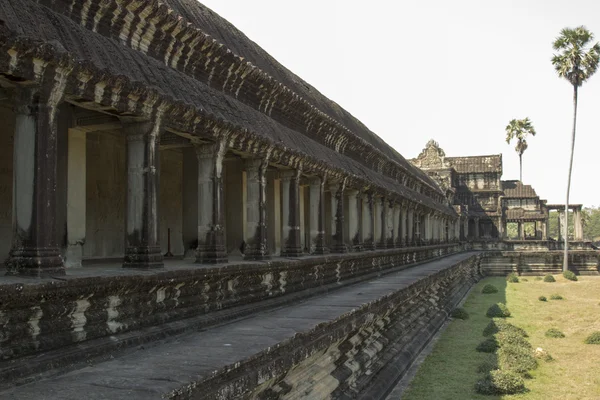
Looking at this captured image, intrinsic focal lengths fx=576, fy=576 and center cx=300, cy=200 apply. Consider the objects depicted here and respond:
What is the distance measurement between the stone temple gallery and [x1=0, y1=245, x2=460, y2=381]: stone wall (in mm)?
19

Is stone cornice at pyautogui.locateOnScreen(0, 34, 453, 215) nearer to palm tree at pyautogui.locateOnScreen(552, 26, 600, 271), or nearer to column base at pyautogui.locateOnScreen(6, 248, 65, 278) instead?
column base at pyautogui.locateOnScreen(6, 248, 65, 278)

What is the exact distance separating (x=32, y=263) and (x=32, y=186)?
67 cm

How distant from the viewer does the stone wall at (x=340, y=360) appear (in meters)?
Result: 4.68

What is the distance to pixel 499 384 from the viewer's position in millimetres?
9648

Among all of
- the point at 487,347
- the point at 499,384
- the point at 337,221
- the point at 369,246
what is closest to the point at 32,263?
the point at 499,384

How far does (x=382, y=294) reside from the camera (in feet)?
33.4

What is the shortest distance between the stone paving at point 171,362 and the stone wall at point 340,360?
0.37 ft

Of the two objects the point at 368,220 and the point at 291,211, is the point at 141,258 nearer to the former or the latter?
the point at 291,211

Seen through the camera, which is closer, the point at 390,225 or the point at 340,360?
the point at 340,360

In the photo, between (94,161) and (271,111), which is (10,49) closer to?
(94,161)

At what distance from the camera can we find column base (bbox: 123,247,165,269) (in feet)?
21.1

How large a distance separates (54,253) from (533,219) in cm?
5684

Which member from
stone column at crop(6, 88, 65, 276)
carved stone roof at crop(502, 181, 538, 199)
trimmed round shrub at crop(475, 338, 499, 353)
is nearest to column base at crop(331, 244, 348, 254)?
trimmed round shrub at crop(475, 338, 499, 353)

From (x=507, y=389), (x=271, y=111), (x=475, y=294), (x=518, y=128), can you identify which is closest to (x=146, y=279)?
(x=271, y=111)
